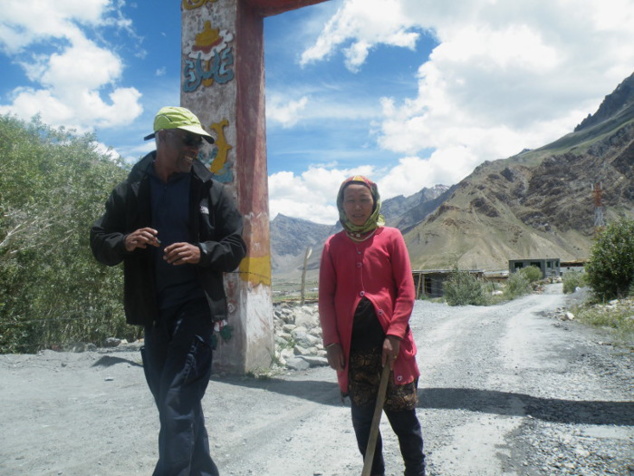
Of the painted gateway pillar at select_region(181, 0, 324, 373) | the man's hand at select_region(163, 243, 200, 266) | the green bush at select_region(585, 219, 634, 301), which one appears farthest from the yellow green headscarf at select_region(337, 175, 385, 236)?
the green bush at select_region(585, 219, 634, 301)

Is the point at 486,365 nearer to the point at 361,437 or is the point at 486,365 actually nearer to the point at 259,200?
the point at 259,200

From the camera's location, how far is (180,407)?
2.11 metres

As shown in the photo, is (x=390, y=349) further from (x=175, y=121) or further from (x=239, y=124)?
(x=239, y=124)

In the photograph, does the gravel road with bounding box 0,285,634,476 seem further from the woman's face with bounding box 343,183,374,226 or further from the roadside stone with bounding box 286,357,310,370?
the woman's face with bounding box 343,183,374,226

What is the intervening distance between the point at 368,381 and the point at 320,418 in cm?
212

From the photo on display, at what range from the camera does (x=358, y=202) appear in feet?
8.26

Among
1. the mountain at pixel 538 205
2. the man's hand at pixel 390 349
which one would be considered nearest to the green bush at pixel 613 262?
the man's hand at pixel 390 349

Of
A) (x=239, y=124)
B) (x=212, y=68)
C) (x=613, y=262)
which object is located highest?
(x=212, y=68)

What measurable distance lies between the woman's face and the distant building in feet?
212

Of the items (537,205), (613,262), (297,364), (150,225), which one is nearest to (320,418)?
(297,364)

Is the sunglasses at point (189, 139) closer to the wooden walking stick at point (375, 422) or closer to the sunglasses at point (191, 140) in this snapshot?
the sunglasses at point (191, 140)

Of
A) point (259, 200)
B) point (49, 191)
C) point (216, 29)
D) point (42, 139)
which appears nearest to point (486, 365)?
point (259, 200)

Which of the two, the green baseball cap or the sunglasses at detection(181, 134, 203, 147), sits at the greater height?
the green baseball cap

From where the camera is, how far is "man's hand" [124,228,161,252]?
216cm
